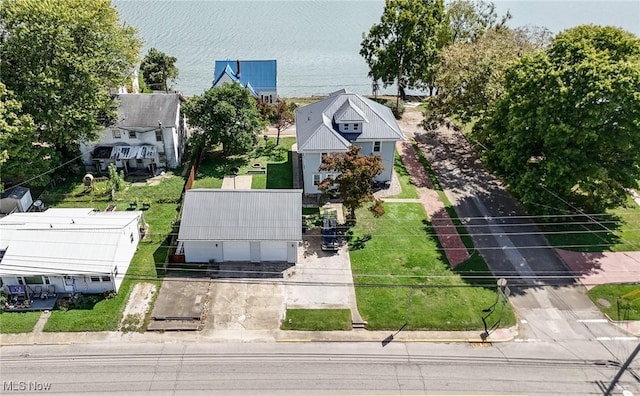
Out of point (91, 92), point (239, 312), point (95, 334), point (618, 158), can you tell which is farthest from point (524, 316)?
point (91, 92)

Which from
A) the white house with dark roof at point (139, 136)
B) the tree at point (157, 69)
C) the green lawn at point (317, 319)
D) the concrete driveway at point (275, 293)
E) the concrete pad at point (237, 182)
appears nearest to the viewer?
the green lawn at point (317, 319)

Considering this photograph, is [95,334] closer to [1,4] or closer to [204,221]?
[204,221]

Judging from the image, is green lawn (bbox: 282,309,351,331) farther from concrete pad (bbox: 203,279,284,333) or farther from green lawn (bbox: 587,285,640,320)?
green lawn (bbox: 587,285,640,320)

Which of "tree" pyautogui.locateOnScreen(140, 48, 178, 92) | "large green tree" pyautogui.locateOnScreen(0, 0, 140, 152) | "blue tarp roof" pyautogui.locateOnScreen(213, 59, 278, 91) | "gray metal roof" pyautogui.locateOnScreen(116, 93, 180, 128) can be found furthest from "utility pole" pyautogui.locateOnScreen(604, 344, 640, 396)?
"tree" pyautogui.locateOnScreen(140, 48, 178, 92)

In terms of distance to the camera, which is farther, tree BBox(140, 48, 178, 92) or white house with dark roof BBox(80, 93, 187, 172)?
tree BBox(140, 48, 178, 92)

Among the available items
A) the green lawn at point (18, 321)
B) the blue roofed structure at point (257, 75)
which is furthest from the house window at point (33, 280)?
the blue roofed structure at point (257, 75)

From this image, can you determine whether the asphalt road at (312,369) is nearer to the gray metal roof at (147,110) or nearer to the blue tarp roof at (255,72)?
the gray metal roof at (147,110)
